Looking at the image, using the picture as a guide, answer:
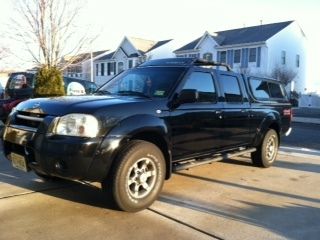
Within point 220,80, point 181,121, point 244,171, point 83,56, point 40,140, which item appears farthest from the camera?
point 83,56

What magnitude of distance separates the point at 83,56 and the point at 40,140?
1485cm

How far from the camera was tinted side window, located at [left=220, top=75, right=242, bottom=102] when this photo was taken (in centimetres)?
689

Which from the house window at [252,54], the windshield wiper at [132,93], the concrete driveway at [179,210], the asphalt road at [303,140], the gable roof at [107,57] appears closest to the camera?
the concrete driveway at [179,210]

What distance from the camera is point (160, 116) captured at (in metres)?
5.47

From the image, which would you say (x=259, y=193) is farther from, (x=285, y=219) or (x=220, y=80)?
(x=220, y=80)

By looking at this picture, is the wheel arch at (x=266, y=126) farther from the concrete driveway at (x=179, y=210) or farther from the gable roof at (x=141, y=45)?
the gable roof at (x=141, y=45)

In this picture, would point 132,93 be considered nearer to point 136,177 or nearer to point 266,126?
point 136,177

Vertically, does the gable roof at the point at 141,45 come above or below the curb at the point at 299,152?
above

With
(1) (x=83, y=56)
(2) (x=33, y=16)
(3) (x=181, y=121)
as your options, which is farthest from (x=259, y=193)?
(1) (x=83, y=56)

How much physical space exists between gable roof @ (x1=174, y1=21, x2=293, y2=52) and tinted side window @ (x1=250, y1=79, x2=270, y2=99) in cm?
3256

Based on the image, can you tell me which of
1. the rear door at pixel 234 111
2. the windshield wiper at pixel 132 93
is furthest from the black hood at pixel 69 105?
the rear door at pixel 234 111

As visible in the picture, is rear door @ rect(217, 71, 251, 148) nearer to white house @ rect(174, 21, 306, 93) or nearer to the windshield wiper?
the windshield wiper

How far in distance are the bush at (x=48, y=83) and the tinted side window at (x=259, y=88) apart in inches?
251

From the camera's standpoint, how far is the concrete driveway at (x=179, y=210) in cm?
450
